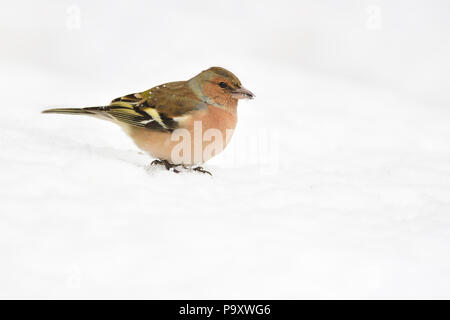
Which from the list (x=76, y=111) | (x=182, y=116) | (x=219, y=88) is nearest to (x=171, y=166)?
(x=182, y=116)

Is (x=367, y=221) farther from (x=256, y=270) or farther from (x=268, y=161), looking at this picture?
(x=268, y=161)

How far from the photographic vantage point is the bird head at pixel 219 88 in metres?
5.00

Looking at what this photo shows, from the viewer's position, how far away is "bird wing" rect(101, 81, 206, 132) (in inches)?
188

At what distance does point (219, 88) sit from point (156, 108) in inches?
23.5

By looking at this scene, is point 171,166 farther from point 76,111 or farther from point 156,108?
point 76,111

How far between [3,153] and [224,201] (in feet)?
5.64

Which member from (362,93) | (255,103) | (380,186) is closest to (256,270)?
(380,186)

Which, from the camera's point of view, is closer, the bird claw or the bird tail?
the bird tail

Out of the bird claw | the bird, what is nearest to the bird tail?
the bird

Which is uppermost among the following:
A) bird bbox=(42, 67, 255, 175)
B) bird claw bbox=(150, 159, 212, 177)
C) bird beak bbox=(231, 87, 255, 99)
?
bird beak bbox=(231, 87, 255, 99)

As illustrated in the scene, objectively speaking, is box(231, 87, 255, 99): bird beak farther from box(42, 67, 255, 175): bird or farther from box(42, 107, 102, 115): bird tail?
box(42, 107, 102, 115): bird tail

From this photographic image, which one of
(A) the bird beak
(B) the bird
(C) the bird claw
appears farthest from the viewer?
(A) the bird beak

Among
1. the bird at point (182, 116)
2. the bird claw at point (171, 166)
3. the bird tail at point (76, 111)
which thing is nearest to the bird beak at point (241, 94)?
the bird at point (182, 116)

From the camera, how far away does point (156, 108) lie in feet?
16.0
